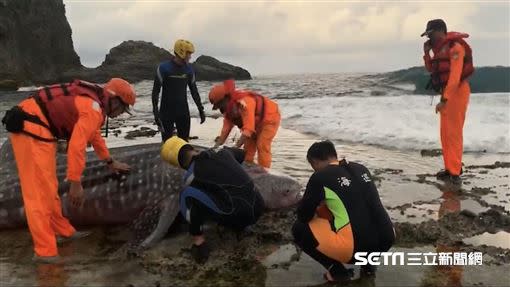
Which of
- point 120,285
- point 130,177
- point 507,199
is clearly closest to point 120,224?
point 130,177

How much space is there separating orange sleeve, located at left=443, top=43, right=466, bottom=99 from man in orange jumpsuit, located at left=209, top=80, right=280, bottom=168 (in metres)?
2.68

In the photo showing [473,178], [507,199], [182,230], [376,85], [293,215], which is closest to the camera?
[182,230]

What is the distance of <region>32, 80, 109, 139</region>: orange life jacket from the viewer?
5.16 meters

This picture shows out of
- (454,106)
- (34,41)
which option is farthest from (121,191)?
(34,41)

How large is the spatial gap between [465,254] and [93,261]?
344 centimetres

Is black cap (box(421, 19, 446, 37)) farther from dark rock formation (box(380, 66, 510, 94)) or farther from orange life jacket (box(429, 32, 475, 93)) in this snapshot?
dark rock formation (box(380, 66, 510, 94))

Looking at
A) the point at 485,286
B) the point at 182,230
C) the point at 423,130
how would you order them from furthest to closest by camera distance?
the point at 423,130, the point at 182,230, the point at 485,286

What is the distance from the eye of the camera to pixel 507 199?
6918 millimetres

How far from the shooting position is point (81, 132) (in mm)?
4871

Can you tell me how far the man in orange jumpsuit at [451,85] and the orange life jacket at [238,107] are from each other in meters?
2.82

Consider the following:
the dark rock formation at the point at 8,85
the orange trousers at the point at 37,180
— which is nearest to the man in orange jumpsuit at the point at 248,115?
the orange trousers at the point at 37,180

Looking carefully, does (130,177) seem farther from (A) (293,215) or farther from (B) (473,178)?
(B) (473,178)

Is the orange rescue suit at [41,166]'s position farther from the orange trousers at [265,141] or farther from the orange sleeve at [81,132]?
the orange trousers at [265,141]

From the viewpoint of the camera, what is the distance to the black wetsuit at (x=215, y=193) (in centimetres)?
492
